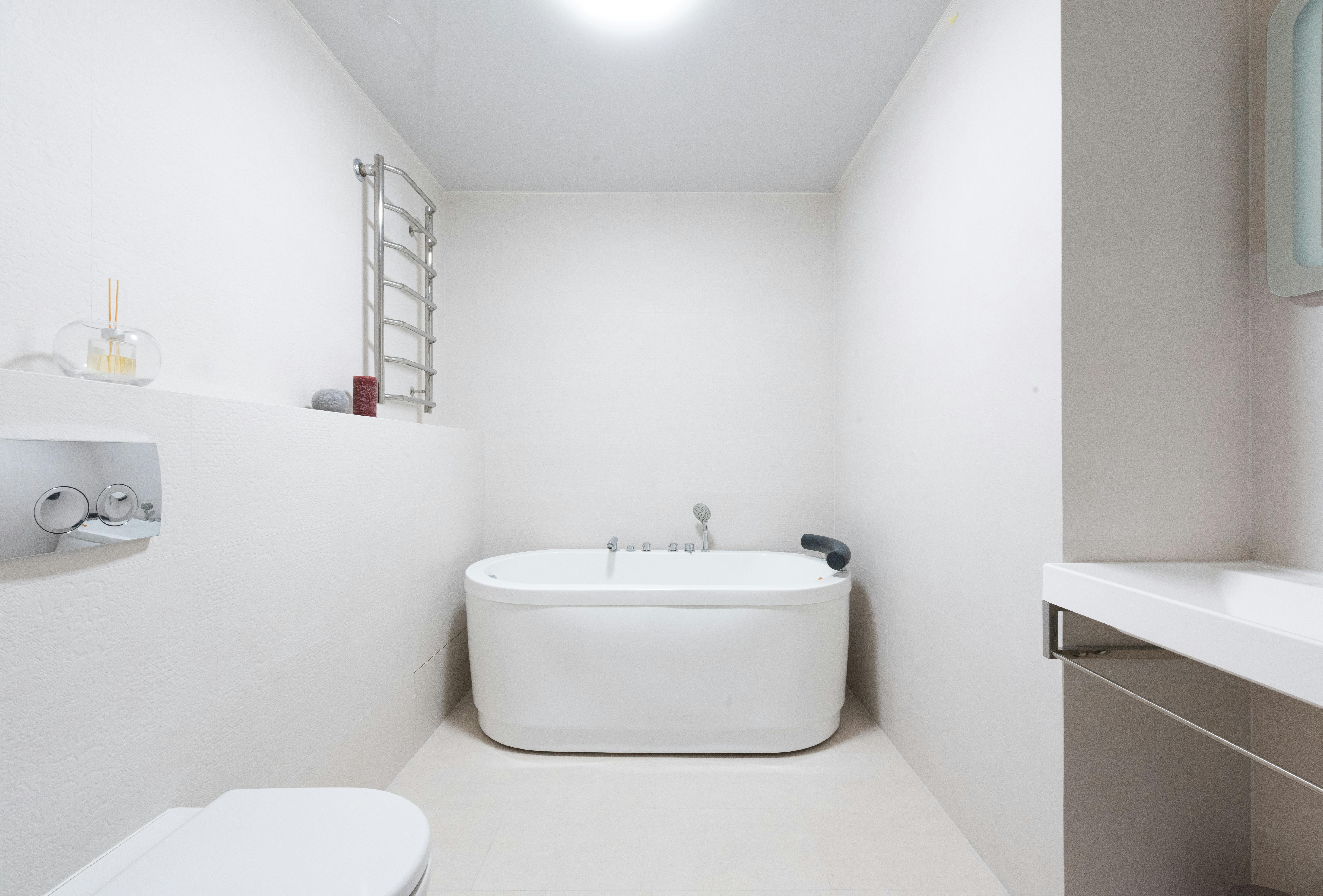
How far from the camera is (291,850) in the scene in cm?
88

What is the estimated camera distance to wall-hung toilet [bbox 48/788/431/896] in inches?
31.5

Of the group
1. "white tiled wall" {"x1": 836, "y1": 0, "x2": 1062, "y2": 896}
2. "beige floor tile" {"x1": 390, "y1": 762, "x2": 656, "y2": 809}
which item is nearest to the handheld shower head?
"white tiled wall" {"x1": 836, "y1": 0, "x2": 1062, "y2": 896}

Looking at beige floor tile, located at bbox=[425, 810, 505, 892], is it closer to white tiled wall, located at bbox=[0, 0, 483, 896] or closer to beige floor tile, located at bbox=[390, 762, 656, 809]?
beige floor tile, located at bbox=[390, 762, 656, 809]

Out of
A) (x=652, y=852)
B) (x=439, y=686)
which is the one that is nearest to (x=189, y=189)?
(x=439, y=686)

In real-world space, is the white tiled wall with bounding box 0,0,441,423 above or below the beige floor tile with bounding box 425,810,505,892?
above

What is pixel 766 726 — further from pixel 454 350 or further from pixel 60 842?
pixel 454 350

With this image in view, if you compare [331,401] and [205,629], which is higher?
[331,401]

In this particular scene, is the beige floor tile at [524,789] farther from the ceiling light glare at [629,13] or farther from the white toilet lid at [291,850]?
the ceiling light glare at [629,13]

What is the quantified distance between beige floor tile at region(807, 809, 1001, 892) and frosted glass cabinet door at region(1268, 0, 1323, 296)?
4.91 feet

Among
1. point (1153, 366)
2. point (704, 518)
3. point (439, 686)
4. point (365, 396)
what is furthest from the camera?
point (704, 518)

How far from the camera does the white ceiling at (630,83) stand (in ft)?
5.81

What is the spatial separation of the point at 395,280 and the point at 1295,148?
102 inches

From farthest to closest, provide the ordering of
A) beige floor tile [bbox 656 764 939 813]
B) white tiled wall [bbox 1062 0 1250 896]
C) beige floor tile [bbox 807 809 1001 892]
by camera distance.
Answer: beige floor tile [bbox 656 764 939 813], beige floor tile [bbox 807 809 1001 892], white tiled wall [bbox 1062 0 1250 896]

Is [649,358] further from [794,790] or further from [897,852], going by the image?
[897,852]
